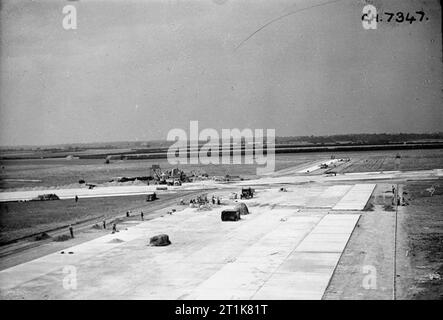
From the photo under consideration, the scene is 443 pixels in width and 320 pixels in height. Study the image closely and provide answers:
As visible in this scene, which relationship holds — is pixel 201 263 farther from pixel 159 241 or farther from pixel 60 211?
pixel 60 211

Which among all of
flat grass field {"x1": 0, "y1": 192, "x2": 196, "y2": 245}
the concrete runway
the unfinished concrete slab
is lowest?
flat grass field {"x1": 0, "y1": 192, "x2": 196, "y2": 245}

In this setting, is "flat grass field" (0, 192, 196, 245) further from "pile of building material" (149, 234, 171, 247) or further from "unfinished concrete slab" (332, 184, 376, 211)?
"unfinished concrete slab" (332, 184, 376, 211)

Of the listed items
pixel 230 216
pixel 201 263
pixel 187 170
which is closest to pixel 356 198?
pixel 230 216

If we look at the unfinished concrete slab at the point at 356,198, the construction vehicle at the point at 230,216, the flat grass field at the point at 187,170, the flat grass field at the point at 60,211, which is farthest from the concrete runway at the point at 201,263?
the flat grass field at the point at 187,170

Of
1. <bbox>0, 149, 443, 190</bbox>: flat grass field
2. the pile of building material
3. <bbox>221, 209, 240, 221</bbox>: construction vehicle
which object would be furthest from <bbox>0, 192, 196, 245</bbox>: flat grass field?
<bbox>0, 149, 443, 190</bbox>: flat grass field

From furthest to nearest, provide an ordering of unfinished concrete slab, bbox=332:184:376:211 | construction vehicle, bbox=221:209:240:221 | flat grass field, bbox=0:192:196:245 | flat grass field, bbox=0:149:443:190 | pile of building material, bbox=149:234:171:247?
flat grass field, bbox=0:149:443:190, unfinished concrete slab, bbox=332:184:376:211, flat grass field, bbox=0:192:196:245, construction vehicle, bbox=221:209:240:221, pile of building material, bbox=149:234:171:247

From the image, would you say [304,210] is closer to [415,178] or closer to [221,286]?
[221,286]
